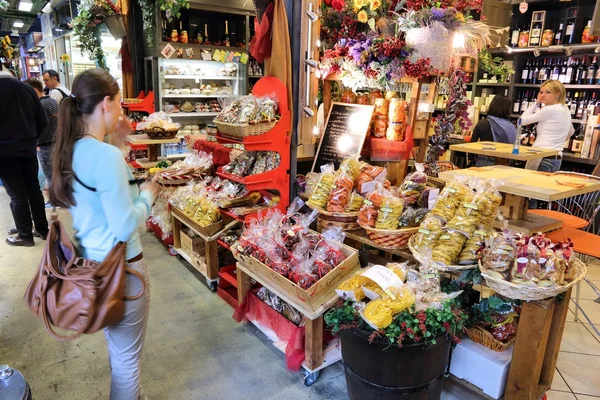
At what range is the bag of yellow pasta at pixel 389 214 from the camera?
245 centimetres

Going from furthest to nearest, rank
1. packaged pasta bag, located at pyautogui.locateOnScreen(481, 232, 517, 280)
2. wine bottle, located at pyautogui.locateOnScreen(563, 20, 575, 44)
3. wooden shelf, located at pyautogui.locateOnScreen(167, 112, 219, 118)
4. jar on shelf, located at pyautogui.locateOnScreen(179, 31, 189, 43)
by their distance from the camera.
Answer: wooden shelf, located at pyautogui.locateOnScreen(167, 112, 219, 118)
jar on shelf, located at pyautogui.locateOnScreen(179, 31, 189, 43)
wine bottle, located at pyautogui.locateOnScreen(563, 20, 575, 44)
packaged pasta bag, located at pyautogui.locateOnScreen(481, 232, 517, 280)

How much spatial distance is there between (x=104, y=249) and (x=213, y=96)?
555 cm

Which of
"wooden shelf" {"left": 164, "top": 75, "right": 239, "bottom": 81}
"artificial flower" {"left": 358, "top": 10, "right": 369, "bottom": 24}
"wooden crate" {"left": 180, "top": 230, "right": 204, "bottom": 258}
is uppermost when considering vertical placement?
"artificial flower" {"left": 358, "top": 10, "right": 369, "bottom": 24}

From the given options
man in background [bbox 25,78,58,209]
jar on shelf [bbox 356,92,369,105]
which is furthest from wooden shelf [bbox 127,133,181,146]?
jar on shelf [bbox 356,92,369,105]

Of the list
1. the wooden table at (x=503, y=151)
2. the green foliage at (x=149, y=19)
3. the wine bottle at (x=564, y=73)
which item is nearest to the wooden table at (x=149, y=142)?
the green foliage at (x=149, y=19)

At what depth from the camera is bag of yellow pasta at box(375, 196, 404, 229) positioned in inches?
96.5

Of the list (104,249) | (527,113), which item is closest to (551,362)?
(104,249)

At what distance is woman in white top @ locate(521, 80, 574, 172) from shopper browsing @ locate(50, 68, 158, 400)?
413 centimetres

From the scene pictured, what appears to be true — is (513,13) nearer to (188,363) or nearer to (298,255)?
A: (298,255)

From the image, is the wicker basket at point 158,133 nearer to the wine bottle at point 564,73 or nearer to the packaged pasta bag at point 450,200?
the packaged pasta bag at point 450,200

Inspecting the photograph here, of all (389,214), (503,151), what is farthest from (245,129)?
(503,151)

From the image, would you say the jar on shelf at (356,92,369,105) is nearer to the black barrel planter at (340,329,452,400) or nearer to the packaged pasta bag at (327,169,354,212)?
the packaged pasta bag at (327,169,354,212)

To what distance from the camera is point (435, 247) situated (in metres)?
2.19

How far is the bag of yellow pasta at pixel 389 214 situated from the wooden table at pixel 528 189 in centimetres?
51
